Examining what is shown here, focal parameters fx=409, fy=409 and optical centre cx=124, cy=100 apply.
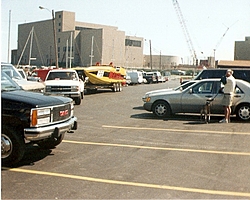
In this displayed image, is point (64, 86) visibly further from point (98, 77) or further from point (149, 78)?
point (149, 78)

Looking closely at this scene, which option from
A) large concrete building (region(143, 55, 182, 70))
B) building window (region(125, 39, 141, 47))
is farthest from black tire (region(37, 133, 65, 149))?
large concrete building (region(143, 55, 182, 70))

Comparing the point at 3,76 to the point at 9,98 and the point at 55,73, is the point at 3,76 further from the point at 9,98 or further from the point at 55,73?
the point at 55,73

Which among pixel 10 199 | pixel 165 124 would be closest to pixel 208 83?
pixel 165 124

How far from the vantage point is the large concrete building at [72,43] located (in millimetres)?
108062

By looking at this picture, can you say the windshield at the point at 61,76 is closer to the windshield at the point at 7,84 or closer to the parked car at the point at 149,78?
the windshield at the point at 7,84

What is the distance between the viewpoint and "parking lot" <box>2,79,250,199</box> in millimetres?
6031

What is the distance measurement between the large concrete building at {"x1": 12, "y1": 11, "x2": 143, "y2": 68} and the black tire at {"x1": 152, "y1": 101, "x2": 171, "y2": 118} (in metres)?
89.3

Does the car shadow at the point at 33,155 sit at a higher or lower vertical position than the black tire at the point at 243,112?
lower

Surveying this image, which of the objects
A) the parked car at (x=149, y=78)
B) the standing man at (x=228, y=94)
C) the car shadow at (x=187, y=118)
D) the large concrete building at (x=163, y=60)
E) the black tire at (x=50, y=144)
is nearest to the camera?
the black tire at (x=50, y=144)

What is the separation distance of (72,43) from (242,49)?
5215cm

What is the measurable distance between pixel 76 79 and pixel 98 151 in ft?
43.2

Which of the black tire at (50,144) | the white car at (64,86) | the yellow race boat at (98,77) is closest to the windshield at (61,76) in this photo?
the white car at (64,86)

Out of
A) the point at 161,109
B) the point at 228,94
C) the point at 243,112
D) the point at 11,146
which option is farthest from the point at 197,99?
the point at 11,146

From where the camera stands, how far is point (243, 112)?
46.6 feet
